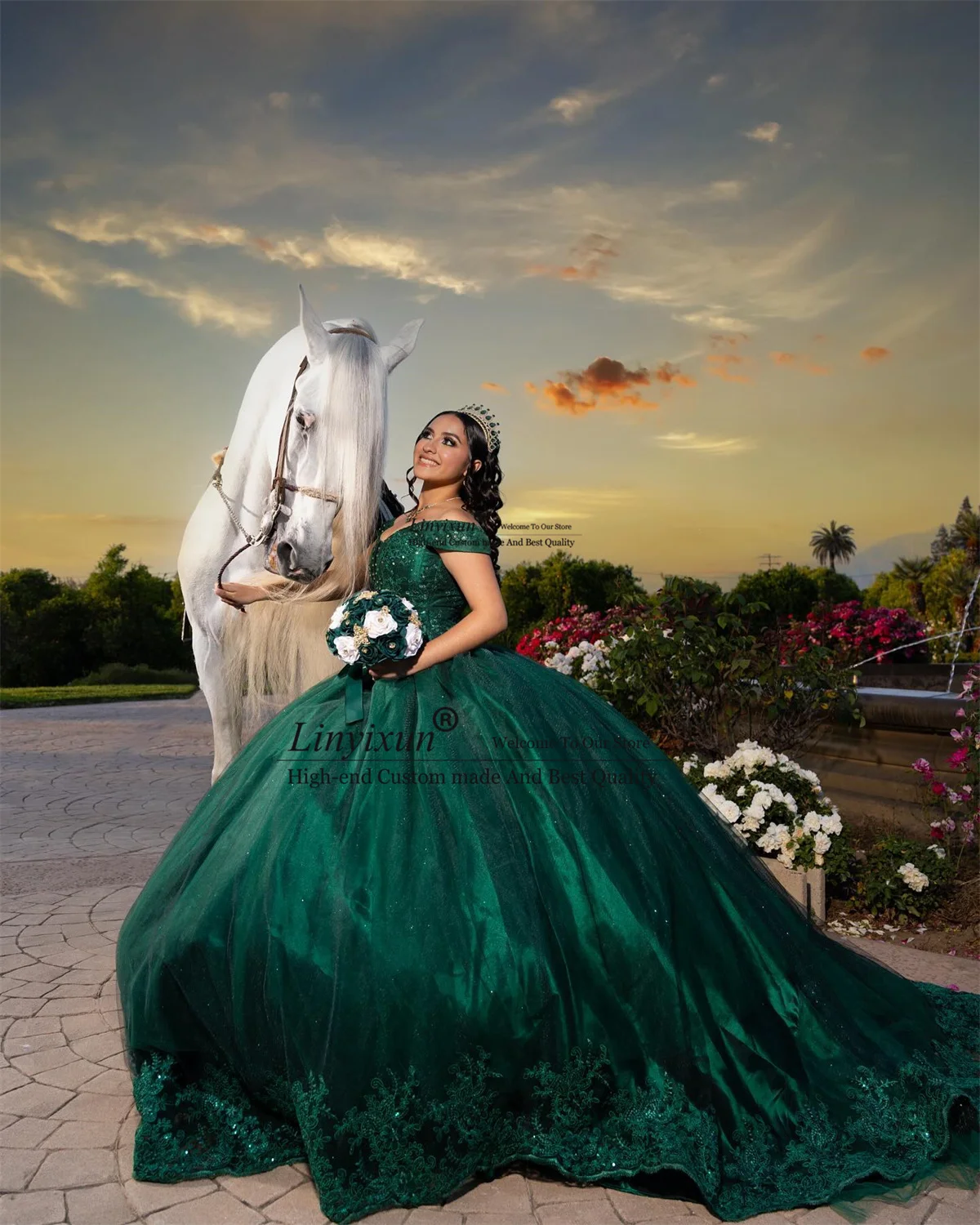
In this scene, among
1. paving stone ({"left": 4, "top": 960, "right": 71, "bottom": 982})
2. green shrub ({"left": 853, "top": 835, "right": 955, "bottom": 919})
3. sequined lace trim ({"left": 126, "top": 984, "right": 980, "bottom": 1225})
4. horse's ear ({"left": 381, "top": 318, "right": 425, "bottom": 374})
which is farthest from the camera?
green shrub ({"left": 853, "top": 835, "right": 955, "bottom": 919})

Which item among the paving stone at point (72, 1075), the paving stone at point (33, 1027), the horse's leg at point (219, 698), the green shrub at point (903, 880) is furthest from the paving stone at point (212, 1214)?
the green shrub at point (903, 880)

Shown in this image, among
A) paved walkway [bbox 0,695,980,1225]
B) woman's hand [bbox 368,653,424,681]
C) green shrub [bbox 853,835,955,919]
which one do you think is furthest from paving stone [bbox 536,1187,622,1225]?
green shrub [bbox 853,835,955,919]

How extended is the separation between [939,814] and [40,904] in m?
5.06

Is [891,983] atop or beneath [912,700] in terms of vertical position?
beneath

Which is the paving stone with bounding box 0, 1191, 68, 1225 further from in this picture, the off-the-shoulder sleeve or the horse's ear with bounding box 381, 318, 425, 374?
the horse's ear with bounding box 381, 318, 425, 374

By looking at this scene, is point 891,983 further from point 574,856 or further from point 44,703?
point 44,703

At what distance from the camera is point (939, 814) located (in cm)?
550

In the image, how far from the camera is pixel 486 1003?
2.39m

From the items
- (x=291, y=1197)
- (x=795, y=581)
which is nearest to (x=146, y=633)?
(x=795, y=581)

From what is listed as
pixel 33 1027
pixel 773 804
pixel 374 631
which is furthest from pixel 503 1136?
pixel 773 804

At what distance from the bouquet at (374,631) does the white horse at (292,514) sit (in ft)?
2.27

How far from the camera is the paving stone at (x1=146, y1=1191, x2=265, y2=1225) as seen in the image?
237cm

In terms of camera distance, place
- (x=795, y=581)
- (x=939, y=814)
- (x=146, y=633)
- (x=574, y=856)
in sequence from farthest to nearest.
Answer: (x=795, y=581) → (x=146, y=633) → (x=939, y=814) → (x=574, y=856)

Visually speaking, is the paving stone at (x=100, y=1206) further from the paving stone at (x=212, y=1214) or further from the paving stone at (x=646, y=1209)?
the paving stone at (x=646, y=1209)
